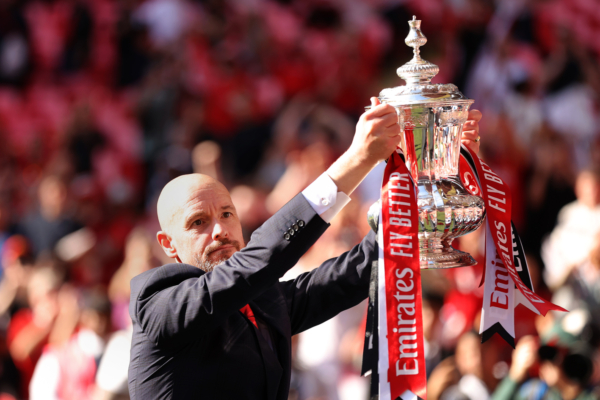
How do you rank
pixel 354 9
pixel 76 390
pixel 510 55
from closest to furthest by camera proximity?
pixel 76 390, pixel 510 55, pixel 354 9

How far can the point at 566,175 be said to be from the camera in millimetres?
5844

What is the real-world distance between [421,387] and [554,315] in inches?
94.5

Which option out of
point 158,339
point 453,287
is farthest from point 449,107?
point 453,287

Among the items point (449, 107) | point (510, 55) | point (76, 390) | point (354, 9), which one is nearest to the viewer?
point (449, 107)

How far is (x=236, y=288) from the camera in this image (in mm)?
1782

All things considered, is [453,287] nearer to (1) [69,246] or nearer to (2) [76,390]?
(2) [76,390]

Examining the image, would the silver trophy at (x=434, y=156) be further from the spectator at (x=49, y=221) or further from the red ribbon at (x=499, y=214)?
the spectator at (x=49, y=221)

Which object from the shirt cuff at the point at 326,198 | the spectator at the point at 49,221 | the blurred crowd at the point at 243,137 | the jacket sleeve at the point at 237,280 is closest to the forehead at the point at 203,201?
the jacket sleeve at the point at 237,280

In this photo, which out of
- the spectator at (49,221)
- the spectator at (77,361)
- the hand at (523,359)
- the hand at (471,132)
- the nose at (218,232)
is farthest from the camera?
the spectator at (49,221)

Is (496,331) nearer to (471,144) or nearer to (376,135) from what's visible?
(471,144)

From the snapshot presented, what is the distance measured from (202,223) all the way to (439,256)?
67 cm

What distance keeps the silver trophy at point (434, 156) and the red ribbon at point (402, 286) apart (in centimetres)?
10

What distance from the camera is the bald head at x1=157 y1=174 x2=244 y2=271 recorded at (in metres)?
2.13

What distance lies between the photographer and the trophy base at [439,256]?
1.95 m
